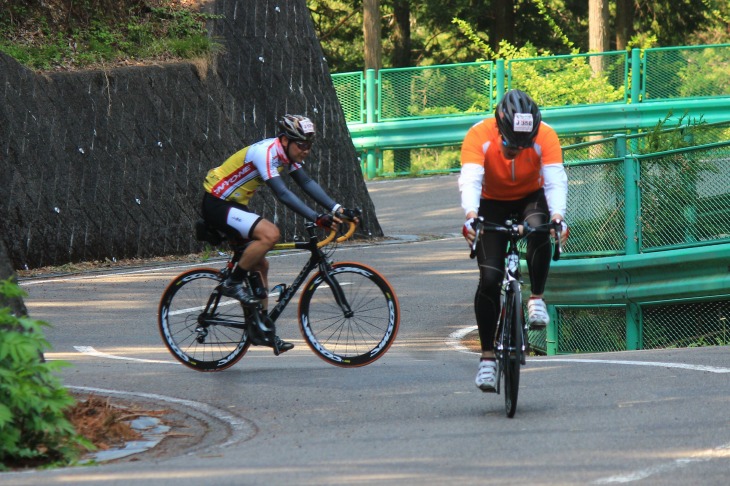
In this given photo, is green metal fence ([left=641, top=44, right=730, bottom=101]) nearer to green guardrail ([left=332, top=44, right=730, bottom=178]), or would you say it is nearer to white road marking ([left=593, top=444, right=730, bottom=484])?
green guardrail ([left=332, top=44, right=730, bottom=178])

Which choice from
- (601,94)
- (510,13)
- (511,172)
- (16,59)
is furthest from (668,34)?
(511,172)

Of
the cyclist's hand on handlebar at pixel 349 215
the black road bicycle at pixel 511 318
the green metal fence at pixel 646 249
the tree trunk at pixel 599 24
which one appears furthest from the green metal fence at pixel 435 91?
the black road bicycle at pixel 511 318

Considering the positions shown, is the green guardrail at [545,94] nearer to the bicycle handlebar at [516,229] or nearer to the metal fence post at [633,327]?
the metal fence post at [633,327]

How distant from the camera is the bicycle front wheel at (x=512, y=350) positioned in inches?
296

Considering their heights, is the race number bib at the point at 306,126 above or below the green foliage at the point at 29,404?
above

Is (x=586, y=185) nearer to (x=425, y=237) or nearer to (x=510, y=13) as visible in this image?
(x=425, y=237)

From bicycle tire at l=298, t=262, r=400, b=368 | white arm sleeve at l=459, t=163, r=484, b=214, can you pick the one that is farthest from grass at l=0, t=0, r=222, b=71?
white arm sleeve at l=459, t=163, r=484, b=214

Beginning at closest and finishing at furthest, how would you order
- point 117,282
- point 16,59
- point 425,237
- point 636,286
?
1. point 636,286
2. point 117,282
3. point 16,59
4. point 425,237

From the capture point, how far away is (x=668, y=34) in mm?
42719

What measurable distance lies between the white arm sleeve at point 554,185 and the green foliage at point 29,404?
9.87 ft

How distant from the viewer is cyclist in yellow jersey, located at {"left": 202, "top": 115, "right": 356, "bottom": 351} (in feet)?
30.5

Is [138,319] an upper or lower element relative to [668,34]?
lower

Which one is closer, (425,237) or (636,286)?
(636,286)

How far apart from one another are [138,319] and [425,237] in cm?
770
